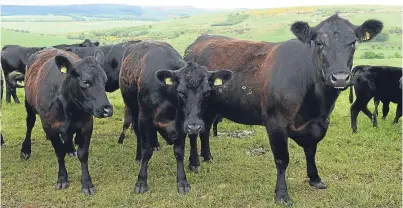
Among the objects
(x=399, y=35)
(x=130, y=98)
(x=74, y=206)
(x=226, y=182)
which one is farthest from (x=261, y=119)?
(x=399, y=35)

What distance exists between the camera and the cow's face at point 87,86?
18.2ft

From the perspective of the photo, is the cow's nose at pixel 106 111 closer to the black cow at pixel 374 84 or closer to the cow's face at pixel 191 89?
the cow's face at pixel 191 89

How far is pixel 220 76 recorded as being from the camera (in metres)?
5.75

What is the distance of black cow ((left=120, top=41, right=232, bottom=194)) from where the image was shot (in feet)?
17.9

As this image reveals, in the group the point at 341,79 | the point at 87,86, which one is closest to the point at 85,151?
the point at 87,86

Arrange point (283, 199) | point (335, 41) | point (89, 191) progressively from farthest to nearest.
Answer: point (89, 191), point (283, 199), point (335, 41)

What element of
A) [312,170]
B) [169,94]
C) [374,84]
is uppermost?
[169,94]

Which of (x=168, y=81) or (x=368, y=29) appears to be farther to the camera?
(x=168, y=81)

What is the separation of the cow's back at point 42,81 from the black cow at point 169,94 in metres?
1.18

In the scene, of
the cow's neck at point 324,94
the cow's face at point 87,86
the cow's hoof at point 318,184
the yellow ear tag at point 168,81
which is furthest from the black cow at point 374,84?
the cow's face at point 87,86

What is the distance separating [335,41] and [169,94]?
234 cm

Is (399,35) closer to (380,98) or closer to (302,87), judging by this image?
(380,98)

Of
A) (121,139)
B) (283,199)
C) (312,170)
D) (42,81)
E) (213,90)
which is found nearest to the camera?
(283,199)

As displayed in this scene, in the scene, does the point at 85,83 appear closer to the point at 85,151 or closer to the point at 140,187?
the point at 85,151
